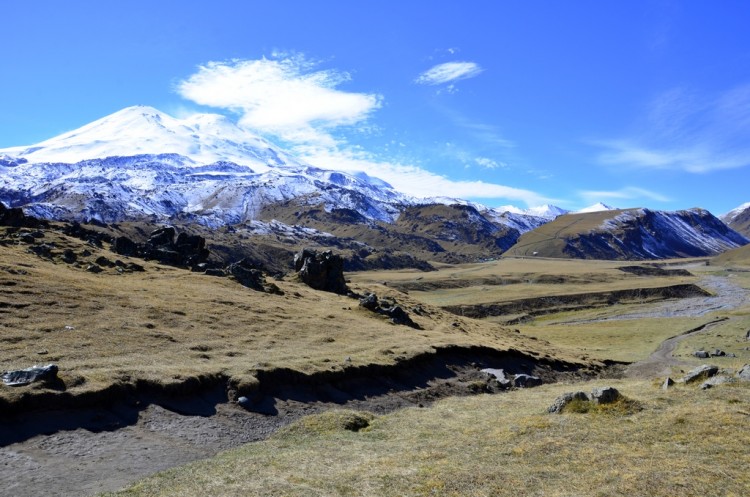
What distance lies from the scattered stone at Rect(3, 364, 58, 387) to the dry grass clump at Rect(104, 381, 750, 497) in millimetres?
9367

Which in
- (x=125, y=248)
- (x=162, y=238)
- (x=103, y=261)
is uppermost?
(x=162, y=238)

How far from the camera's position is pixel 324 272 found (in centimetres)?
7650

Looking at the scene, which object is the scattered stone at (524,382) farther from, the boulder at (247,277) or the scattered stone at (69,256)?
the scattered stone at (69,256)

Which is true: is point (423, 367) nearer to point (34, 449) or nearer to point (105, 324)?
point (105, 324)

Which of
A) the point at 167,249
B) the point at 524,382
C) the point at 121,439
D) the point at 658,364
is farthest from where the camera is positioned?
Answer: the point at 167,249

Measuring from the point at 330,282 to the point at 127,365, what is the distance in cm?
4761

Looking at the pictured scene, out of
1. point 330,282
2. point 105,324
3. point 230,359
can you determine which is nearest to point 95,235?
point 330,282

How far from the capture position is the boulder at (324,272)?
75.8 metres

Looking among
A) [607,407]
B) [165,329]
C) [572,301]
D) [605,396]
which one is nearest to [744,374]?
[605,396]

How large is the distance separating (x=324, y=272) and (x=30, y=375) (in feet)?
174

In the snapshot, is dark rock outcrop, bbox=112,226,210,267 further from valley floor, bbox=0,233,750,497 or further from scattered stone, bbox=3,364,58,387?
scattered stone, bbox=3,364,58,387

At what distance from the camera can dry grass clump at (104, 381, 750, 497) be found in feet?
56.1

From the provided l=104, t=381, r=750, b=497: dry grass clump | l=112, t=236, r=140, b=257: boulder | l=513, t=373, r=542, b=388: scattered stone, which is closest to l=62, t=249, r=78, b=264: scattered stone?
l=112, t=236, r=140, b=257: boulder

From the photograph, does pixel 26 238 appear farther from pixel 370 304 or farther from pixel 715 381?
pixel 715 381
